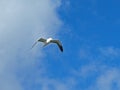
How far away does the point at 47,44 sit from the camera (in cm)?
10112

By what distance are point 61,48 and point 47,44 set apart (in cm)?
426

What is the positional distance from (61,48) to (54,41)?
264cm

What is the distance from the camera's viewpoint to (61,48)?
10338 centimetres

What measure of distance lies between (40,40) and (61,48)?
23.6 ft

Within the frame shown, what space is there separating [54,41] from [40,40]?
507cm

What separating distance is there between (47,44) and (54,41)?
91.4 inches

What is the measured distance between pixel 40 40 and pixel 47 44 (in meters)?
3.08

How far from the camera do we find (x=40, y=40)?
9869cm
